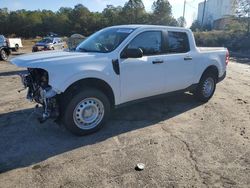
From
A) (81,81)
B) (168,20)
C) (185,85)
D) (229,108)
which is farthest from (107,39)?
(168,20)

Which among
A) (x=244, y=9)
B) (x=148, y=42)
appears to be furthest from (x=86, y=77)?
(x=244, y=9)

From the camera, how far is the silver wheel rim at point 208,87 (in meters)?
7.29

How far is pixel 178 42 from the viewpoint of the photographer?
6488 mm

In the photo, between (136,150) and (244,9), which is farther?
(244,9)

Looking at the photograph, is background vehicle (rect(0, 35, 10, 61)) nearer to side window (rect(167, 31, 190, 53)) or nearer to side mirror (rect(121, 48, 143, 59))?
side window (rect(167, 31, 190, 53))

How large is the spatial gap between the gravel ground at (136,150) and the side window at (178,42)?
1391 millimetres

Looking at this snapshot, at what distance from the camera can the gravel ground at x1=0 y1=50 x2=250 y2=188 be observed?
3.77 meters

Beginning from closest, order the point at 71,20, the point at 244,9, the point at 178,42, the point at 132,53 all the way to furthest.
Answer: the point at 132,53 < the point at 178,42 < the point at 244,9 < the point at 71,20

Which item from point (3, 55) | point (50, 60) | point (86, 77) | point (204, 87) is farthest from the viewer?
point (3, 55)

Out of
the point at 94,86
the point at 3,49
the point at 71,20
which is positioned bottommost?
the point at 71,20

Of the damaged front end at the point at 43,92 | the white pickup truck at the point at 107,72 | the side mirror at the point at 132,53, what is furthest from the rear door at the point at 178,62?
the damaged front end at the point at 43,92

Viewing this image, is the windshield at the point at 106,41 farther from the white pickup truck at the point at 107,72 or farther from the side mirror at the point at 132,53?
the side mirror at the point at 132,53

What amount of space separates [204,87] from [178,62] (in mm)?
1370

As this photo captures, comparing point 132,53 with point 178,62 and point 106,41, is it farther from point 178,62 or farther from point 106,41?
point 178,62
